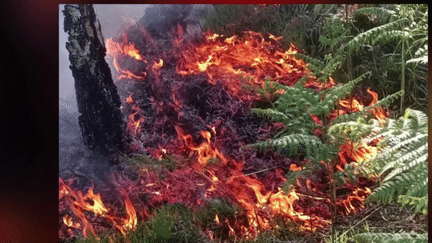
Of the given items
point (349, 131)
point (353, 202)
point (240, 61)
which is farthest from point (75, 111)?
point (353, 202)

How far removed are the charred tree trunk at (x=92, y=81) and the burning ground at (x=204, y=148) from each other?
7cm

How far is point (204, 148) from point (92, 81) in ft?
2.60

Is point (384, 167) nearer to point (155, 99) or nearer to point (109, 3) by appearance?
point (155, 99)

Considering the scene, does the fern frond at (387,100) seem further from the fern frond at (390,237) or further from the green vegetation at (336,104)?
the fern frond at (390,237)

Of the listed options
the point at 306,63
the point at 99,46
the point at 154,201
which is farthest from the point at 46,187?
the point at 306,63

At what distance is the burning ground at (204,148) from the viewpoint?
12.9 feet

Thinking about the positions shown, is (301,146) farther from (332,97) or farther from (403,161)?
(403,161)

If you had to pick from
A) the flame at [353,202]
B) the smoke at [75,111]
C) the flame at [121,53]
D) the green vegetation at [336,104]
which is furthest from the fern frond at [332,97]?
the smoke at [75,111]

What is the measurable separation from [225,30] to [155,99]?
59cm

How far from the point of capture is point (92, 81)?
158 inches

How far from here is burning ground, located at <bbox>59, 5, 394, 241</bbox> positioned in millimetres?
3930

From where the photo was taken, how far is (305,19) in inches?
157

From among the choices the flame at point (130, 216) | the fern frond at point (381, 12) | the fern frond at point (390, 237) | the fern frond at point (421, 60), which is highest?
the fern frond at point (381, 12)

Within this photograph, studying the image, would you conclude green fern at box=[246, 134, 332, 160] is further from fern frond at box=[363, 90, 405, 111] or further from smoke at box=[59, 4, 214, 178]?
smoke at box=[59, 4, 214, 178]
